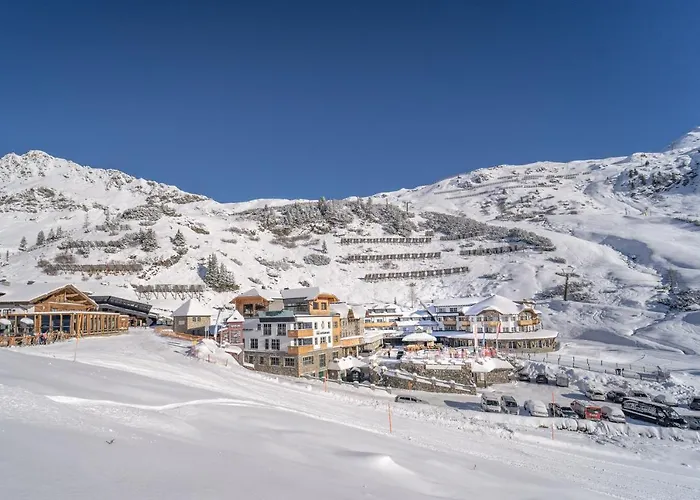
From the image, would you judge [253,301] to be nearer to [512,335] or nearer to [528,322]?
[512,335]

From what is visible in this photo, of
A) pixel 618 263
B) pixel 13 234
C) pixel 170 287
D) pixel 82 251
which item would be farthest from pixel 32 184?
pixel 618 263

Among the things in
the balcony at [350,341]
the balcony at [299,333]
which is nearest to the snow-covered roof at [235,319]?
the balcony at [350,341]

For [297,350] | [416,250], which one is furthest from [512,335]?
[416,250]

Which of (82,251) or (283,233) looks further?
(283,233)

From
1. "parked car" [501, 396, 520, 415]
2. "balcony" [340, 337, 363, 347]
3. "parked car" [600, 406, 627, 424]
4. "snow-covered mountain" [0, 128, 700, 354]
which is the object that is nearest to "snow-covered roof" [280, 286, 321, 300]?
"balcony" [340, 337, 363, 347]

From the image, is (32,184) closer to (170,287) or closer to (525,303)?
(170,287)

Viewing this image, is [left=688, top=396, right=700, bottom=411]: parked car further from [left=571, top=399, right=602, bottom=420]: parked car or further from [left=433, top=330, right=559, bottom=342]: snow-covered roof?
[left=433, top=330, right=559, bottom=342]: snow-covered roof
